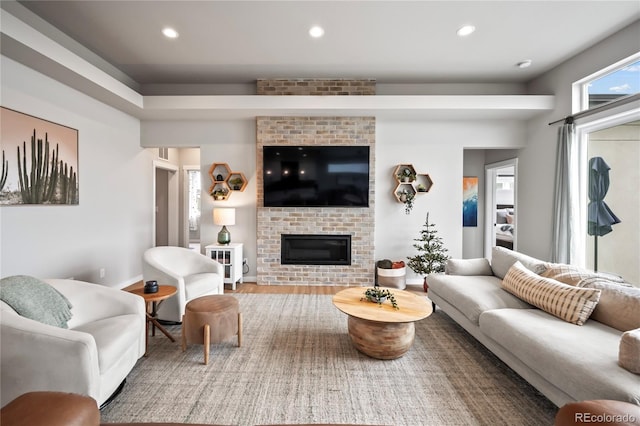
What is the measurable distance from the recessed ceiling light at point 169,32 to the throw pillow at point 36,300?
8.72 ft

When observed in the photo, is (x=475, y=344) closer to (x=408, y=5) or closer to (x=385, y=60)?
(x=408, y=5)

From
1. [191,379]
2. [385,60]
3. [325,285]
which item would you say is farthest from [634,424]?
[385,60]

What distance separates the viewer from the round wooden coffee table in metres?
2.17

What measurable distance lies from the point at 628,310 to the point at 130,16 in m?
4.83

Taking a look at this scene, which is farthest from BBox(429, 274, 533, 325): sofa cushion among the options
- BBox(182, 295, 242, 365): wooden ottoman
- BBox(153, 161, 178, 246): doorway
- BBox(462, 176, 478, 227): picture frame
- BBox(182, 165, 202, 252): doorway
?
BBox(153, 161, 178, 246): doorway

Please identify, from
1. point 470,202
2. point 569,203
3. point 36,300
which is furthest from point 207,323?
point 470,202

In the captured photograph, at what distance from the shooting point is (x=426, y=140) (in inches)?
177

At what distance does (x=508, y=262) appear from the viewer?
3.00 metres

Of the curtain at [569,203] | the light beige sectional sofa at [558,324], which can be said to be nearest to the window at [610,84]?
the curtain at [569,203]

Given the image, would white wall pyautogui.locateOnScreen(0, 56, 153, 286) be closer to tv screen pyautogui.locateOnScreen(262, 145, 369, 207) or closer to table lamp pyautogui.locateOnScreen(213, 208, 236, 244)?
table lamp pyautogui.locateOnScreen(213, 208, 236, 244)

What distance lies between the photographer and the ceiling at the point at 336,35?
2.65 meters

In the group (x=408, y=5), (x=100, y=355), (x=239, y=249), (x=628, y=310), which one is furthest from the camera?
(x=239, y=249)

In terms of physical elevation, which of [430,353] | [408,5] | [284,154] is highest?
[408,5]

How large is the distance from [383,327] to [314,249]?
2329 mm
